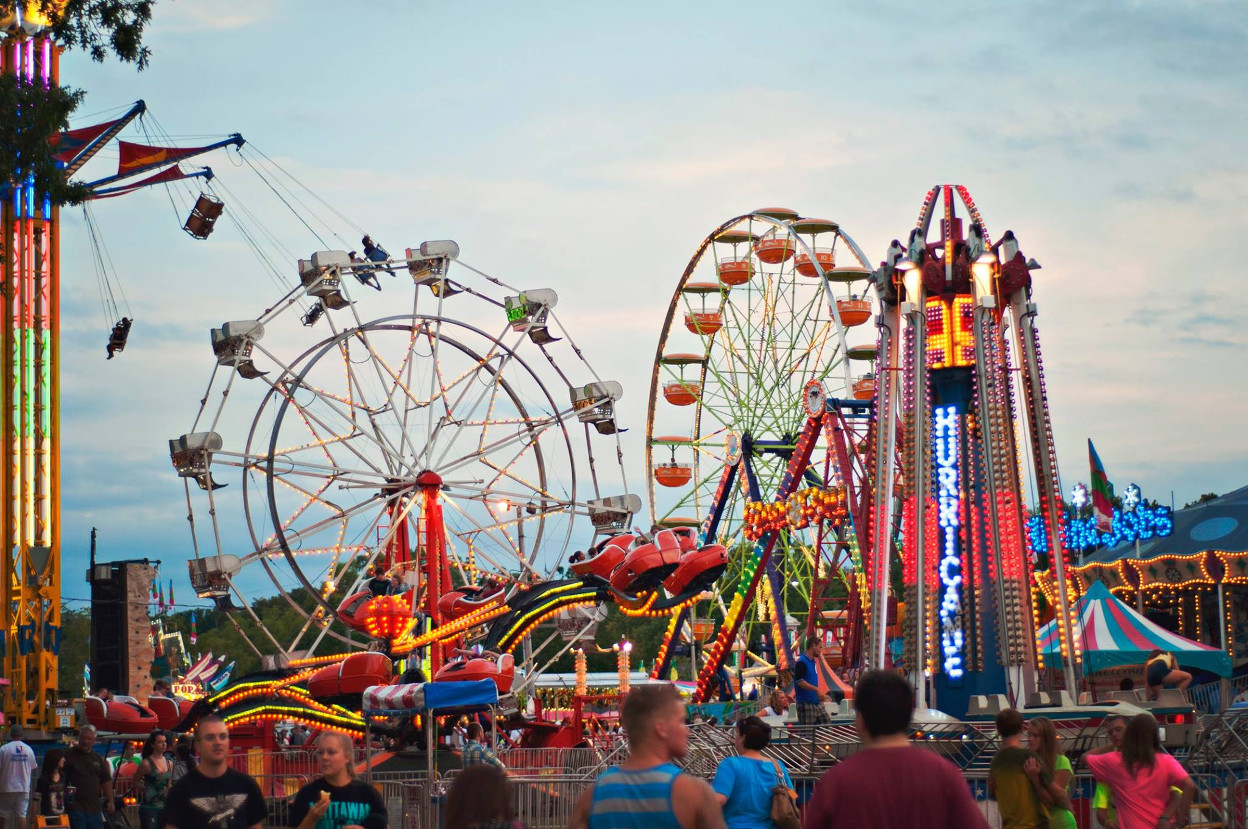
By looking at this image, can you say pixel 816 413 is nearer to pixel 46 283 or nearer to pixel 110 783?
pixel 46 283

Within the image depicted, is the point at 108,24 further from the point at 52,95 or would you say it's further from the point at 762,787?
the point at 762,787

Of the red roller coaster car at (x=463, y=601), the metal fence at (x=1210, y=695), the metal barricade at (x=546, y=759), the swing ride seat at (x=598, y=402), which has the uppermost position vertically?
the swing ride seat at (x=598, y=402)

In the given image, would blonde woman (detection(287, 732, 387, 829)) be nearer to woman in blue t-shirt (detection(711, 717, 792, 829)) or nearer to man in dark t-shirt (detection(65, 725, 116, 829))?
woman in blue t-shirt (detection(711, 717, 792, 829))

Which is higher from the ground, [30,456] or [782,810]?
[30,456]

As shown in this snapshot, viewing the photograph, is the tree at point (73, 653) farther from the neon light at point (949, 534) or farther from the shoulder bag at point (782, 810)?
the shoulder bag at point (782, 810)

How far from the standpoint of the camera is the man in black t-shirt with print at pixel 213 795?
6910 mm

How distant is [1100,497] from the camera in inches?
1316

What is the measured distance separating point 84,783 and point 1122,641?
19144 millimetres

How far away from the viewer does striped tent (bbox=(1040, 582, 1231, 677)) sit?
91.3 feet

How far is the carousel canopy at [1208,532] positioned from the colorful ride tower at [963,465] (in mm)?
11722

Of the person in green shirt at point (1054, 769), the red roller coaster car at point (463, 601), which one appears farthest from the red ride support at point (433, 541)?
the person in green shirt at point (1054, 769)

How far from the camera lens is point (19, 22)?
29.0 m

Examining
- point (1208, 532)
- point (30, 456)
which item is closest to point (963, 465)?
point (1208, 532)

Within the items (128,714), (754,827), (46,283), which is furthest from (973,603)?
(46,283)
